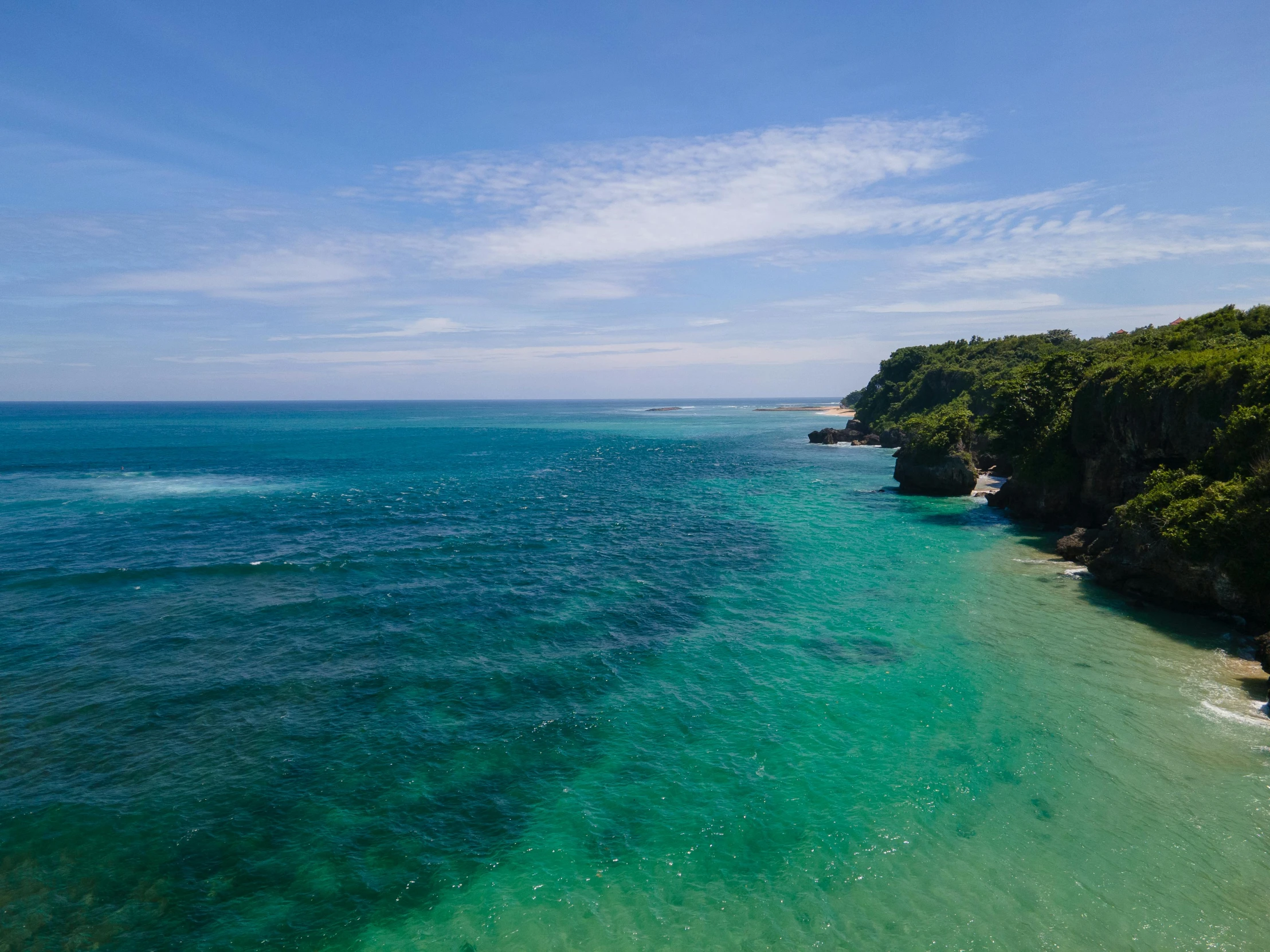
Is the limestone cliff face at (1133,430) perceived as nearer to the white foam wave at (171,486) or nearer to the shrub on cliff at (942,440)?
the shrub on cliff at (942,440)

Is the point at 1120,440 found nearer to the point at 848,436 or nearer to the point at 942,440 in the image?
the point at 942,440

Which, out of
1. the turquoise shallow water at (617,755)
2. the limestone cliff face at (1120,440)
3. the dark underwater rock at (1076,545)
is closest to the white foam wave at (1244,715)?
the turquoise shallow water at (617,755)

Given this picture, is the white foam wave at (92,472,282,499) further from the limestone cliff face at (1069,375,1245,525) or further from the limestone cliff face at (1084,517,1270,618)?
the limestone cliff face at (1069,375,1245,525)

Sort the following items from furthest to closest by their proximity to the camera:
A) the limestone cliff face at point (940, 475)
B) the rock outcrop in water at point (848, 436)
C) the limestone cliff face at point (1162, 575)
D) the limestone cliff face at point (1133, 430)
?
the rock outcrop in water at point (848, 436) → the limestone cliff face at point (940, 475) → the limestone cliff face at point (1133, 430) → the limestone cliff face at point (1162, 575)

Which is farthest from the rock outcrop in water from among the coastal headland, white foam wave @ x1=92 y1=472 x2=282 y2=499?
white foam wave @ x1=92 y1=472 x2=282 y2=499

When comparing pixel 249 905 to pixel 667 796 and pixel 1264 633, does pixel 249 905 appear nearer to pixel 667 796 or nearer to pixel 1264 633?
pixel 667 796
